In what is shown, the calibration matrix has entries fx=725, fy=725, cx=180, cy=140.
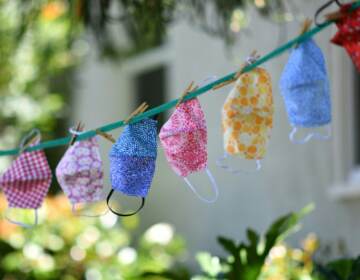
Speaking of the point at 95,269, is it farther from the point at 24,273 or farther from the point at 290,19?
the point at 290,19

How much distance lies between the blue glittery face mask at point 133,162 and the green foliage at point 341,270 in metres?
1.41

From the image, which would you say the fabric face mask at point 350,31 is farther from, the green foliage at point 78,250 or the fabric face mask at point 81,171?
the green foliage at point 78,250

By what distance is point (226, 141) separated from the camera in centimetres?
312

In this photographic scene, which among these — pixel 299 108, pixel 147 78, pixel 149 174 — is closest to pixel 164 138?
pixel 149 174

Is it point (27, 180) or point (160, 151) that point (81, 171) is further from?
point (160, 151)

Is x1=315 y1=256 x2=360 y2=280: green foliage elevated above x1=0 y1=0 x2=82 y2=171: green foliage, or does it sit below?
below

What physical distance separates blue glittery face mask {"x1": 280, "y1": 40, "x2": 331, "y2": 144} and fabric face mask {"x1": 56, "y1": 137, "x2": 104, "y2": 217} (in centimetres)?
91

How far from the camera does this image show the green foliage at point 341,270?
3869 millimetres

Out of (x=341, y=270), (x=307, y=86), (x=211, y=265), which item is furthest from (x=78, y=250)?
(x=307, y=86)

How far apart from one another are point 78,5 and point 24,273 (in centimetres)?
218

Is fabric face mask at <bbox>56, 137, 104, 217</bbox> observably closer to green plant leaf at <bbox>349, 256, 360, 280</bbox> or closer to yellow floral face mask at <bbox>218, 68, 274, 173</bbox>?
yellow floral face mask at <bbox>218, 68, 274, 173</bbox>

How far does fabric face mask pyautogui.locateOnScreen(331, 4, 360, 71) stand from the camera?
296cm

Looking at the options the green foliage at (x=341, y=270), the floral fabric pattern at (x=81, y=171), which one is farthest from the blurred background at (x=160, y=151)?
the floral fabric pattern at (x=81, y=171)

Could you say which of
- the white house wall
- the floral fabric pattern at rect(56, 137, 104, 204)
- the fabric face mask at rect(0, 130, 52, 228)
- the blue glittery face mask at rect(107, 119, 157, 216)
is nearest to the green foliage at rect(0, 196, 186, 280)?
the white house wall
